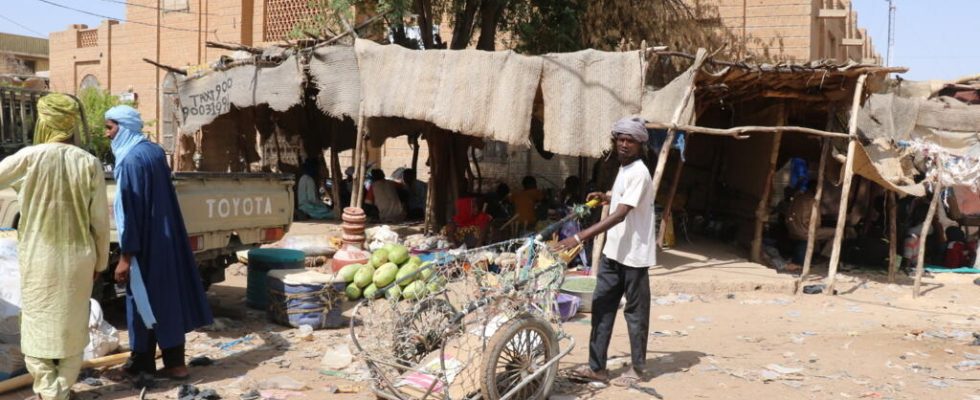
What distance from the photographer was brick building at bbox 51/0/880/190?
48.3 feet

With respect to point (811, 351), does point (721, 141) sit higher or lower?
higher

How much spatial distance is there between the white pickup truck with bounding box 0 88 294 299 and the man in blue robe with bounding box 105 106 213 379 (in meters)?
0.87

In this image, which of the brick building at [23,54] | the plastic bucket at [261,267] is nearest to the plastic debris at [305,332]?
the plastic bucket at [261,267]

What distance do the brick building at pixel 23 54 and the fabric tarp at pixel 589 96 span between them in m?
32.6

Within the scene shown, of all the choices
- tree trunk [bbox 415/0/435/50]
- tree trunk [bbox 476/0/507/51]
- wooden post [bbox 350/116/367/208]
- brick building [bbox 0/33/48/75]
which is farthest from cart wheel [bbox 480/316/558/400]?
brick building [bbox 0/33/48/75]

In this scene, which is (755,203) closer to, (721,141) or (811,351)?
(721,141)

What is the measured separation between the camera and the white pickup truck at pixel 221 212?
5.93 m

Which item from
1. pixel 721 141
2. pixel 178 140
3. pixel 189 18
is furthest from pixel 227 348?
pixel 189 18

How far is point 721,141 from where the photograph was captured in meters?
13.1

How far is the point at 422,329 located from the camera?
15.3 feet

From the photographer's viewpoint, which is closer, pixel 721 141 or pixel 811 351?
pixel 811 351

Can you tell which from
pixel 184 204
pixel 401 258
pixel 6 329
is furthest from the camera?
pixel 401 258

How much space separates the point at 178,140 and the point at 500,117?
6.40 m

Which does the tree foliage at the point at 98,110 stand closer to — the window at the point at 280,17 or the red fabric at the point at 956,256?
the window at the point at 280,17
